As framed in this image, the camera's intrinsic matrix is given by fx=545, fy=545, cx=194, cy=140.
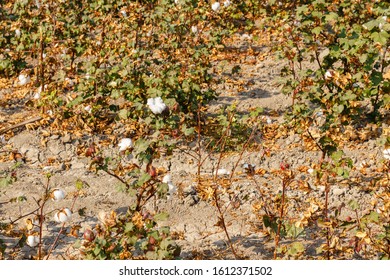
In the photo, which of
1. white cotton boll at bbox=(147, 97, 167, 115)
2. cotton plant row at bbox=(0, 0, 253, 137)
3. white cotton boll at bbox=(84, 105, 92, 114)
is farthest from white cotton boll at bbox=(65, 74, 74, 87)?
white cotton boll at bbox=(147, 97, 167, 115)

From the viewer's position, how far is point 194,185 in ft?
13.8

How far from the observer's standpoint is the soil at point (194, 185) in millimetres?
3574

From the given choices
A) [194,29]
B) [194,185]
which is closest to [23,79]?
[194,29]

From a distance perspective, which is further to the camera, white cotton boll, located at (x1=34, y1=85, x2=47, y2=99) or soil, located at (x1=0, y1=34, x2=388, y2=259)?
white cotton boll, located at (x1=34, y1=85, x2=47, y2=99)

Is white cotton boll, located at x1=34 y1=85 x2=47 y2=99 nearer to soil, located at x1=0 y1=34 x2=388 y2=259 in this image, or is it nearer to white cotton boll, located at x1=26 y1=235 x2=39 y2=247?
soil, located at x1=0 y1=34 x2=388 y2=259

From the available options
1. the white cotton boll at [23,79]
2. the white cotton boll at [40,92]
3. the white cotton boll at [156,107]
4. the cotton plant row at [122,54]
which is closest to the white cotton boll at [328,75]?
the cotton plant row at [122,54]

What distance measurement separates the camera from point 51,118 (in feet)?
17.0

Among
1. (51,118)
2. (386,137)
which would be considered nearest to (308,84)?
(386,137)

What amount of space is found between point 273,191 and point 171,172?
0.88 metres

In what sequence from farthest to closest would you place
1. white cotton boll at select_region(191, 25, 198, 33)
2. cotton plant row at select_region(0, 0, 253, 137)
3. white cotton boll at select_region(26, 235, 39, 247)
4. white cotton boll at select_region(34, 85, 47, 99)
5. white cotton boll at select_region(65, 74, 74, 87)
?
1. white cotton boll at select_region(191, 25, 198, 33)
2. white cotton boll at select_region(65, 74, 74, 87)
3. white cotton boll at select_region(34, 85, 47, 99)
4. cotton plant row at select_region(0, 0, 253, 137)
5. white cotton boll at select_region(26, 235, 39, 247)

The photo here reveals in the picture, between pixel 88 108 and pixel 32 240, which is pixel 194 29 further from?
pixel 32 240

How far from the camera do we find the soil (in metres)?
3.57

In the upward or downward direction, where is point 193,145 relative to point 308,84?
downward
